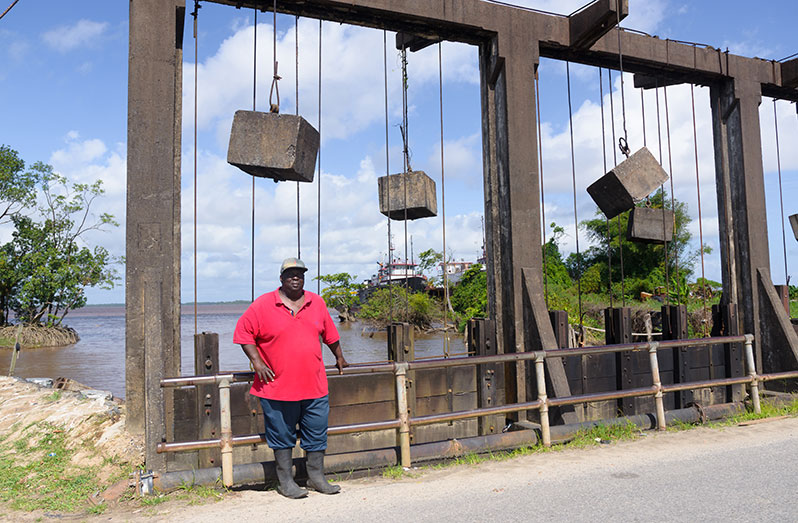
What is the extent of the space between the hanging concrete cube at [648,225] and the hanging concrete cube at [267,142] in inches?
177

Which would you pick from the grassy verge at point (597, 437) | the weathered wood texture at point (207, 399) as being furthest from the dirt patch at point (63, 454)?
the grassy verge at point (597, 437)

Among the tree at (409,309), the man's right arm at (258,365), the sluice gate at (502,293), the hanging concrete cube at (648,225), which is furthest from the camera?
the tree at (409,309)


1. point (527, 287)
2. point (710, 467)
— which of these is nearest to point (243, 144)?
point (527, 287)

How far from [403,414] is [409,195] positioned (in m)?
2.63

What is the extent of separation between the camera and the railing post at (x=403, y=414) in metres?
4.84

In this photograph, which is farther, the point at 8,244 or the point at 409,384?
the point at 8,244

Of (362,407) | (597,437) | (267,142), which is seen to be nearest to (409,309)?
(362,407)

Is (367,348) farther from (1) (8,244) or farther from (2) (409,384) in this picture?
(2) (409,384)

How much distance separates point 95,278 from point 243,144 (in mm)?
31236

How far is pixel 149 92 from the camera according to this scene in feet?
17.9

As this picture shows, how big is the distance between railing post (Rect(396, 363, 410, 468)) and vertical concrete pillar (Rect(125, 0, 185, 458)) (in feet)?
6.81

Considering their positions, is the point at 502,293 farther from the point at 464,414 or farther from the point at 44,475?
the point at 44,475

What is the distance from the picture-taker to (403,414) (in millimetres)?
4832

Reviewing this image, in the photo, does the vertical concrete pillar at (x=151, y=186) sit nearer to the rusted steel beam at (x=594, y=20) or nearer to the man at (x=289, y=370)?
the man at (x=289, y=370)
